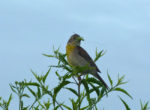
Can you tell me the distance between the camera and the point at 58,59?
4.53 metres

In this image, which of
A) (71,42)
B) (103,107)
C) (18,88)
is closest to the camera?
(103,107)

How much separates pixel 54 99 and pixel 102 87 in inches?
28.8

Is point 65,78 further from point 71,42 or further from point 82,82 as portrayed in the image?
point 71,42

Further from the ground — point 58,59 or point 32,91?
point 58,59

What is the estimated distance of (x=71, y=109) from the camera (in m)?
3.88

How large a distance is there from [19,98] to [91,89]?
1.06m

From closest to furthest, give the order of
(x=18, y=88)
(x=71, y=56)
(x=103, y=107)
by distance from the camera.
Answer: (x=103, y=107)
(x=18, y=88)
(x=71, y=56)

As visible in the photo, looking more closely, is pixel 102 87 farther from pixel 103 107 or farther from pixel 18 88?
pixel 18 88

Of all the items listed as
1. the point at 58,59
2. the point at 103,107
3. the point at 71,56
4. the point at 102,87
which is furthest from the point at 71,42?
the point at 103,107

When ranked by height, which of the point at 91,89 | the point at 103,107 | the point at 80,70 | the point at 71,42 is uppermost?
the point at 71,42

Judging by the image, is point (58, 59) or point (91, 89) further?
point (58, 59)

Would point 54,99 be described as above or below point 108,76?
below

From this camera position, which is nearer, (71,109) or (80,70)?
(71,109)

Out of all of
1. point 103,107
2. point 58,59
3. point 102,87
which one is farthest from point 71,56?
point 103,107
